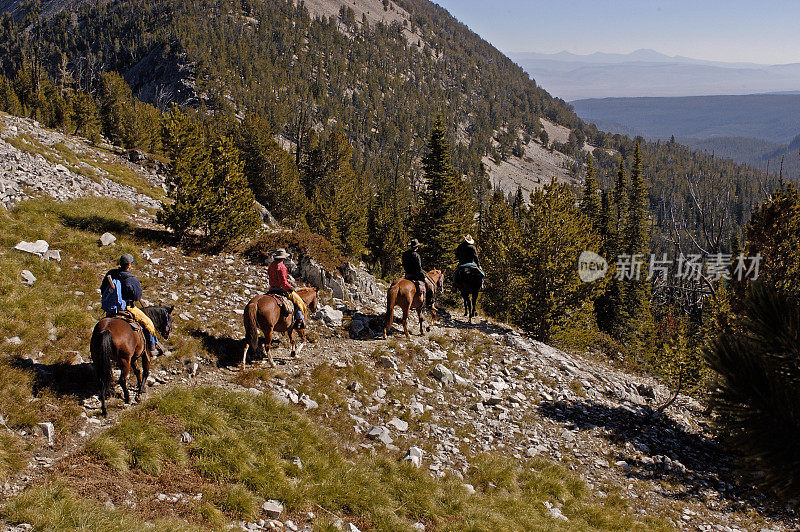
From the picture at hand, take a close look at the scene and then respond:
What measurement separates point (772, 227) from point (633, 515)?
13.7m

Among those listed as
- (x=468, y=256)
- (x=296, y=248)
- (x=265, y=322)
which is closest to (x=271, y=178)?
(x=296, y=248)

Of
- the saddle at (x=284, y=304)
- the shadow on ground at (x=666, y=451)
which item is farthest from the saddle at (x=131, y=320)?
the shadow on ground at (x=666, y=451)

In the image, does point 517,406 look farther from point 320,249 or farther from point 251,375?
point 320,249

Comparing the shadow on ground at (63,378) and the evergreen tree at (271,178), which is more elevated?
the evergreen tree at (271,178)

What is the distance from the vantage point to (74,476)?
6.61m

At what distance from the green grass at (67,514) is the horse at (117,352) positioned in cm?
260

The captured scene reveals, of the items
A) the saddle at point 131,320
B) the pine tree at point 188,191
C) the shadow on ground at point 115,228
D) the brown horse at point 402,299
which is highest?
the pine tree at point 188,191

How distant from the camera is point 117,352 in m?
8.77

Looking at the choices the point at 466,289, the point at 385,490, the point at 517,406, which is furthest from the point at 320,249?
the point at 385,490

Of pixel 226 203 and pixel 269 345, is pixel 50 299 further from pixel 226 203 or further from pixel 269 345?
pixel 226 203

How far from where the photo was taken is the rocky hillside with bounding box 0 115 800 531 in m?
7.12

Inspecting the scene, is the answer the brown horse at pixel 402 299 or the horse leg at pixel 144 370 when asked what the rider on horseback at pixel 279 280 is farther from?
the horse leg at pixel 144 370

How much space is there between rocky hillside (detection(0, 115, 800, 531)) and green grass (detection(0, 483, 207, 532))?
0.03 m

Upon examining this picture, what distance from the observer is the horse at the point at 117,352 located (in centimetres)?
844
